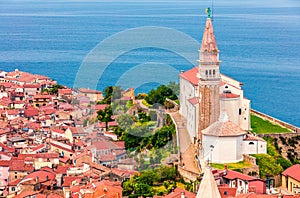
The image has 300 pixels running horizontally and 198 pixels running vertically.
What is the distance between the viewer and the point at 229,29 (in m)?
82.6

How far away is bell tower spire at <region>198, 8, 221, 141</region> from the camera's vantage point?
2375 cm

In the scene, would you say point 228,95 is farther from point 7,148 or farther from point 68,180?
point 7,148

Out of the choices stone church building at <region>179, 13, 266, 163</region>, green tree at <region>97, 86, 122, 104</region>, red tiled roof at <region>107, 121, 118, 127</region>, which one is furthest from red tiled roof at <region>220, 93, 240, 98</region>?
green tree at <region>97, 86, 122, 104</region>

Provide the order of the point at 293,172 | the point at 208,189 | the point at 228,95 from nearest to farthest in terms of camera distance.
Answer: the point at 208,189, the point at 293,172, the point at 228,95

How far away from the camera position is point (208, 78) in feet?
78.9

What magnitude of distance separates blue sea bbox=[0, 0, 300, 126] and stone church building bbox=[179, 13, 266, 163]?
3841mm

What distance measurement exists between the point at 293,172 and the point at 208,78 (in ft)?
15.2

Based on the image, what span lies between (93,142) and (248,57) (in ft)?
118

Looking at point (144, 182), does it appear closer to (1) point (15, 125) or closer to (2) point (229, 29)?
(1) point (15, 125)

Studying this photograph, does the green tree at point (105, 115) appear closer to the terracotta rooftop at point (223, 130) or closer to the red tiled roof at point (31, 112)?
the red tiled roof at point (31, 112)

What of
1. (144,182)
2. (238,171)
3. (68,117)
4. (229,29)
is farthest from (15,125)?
(229,29)

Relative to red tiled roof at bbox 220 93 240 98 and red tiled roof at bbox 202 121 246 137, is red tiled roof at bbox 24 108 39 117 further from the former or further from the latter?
red tiled roof at bbox 202 121 246 137

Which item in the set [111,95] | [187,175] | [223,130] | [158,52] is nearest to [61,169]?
[187,175]

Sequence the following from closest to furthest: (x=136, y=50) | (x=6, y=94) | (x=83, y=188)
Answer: (x=83, y=188) → (x=6, y=94) → (x=136, y=50)
